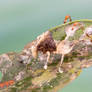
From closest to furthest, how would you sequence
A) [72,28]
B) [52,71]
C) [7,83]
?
[52,71] → [7,83] → [72,28]

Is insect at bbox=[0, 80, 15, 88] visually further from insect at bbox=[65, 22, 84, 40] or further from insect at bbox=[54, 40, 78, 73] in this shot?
insect at bbox=[65, 22, 84, 40]

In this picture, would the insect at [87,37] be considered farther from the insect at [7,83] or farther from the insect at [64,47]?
the insect at [7,83]

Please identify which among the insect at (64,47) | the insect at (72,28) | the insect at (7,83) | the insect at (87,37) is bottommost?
the insect at (7,83)

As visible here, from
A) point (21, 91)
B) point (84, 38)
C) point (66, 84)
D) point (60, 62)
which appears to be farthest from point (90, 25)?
point (21, 91)

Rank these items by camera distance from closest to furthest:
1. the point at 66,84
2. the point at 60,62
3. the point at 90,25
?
the point at 66,84, the point at 60,62, the point at 90,25

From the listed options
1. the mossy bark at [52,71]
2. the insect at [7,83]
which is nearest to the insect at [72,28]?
the mossy bark at [52,71]

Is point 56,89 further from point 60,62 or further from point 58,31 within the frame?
point 58,31

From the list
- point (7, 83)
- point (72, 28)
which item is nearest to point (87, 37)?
point (72, 28)

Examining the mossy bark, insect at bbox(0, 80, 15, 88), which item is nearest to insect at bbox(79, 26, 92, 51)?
the mossy bark

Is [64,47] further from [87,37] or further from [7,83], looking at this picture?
[7,83]

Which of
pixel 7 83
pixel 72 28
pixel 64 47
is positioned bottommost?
pixel 7 83

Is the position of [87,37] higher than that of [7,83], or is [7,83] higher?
[87,37]
